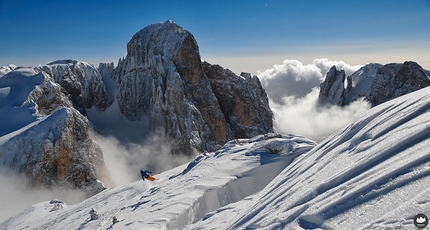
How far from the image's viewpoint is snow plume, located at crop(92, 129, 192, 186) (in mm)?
41406

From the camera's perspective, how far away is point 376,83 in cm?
6788

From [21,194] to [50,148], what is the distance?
16.5ft

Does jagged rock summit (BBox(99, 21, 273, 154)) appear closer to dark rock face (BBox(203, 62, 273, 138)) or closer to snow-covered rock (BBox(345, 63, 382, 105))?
dark rock face (BBox(203, 62, 273, 138))

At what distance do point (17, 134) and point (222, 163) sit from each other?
27538 millimetres

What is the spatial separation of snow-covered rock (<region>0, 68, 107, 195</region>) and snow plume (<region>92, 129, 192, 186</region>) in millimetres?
7877

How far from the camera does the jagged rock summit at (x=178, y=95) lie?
45.0 m

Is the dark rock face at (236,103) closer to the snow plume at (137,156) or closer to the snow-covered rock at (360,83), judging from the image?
the snow plume at (137,156)

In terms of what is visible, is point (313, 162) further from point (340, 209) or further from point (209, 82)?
point (209, 82)

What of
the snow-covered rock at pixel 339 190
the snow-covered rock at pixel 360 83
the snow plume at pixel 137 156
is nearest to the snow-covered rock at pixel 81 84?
the snow plume at pixel 137 156

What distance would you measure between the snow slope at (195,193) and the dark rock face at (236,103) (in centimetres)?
3485

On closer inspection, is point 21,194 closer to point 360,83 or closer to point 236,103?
point 236,103

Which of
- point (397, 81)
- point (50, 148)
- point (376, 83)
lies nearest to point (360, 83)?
point (376, 83)

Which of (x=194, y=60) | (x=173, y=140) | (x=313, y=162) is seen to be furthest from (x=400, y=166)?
(x=194, y=60)

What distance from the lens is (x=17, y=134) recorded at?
30109 mm
